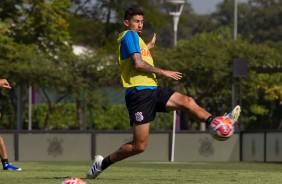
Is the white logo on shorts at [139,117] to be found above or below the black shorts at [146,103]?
below

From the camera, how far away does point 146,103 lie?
14242mm

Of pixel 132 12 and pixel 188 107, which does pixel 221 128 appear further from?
pixel 132 12

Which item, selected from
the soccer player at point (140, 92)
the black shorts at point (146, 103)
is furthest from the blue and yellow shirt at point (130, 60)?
the black shorts at point (146, 103)

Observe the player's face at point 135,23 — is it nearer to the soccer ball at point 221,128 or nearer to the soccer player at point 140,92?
the soccer player at point 140,92

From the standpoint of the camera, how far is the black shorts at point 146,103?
14195 mm

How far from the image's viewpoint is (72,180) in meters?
12.0

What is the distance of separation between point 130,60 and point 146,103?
62 cm

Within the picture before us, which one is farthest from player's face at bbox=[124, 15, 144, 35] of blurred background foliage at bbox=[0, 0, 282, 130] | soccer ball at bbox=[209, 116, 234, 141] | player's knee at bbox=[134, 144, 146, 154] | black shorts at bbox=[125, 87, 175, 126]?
blurred background foliage at bbox=[0, 0, 282, 130]

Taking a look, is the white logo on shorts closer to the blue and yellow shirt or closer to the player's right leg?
the player's right leg

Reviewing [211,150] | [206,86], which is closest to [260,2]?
[206,86]

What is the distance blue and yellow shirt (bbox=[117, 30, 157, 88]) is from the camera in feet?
47.2

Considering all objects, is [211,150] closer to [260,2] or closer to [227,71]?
[227,71]

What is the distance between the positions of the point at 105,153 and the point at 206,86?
1313 centimetres

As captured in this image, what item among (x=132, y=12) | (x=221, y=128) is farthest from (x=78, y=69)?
(x=221, y=128)
